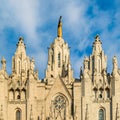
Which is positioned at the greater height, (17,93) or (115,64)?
(115,64)

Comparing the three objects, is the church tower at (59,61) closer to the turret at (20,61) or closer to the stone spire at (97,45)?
the turret at (20,61)

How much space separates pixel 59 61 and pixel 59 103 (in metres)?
6.43

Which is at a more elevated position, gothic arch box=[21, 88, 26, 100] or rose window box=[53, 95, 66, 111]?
gothic arch box=[21, 88, 26, 100]

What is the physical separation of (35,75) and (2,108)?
566cm

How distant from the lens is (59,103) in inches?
2601

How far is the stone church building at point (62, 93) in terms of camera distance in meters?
64.6

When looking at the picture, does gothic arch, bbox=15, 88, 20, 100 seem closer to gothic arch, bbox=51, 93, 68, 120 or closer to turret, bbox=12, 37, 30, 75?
turret, bbox=12, 37, 30, 75

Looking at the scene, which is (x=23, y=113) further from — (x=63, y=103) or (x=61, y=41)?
(x=61, y=41)

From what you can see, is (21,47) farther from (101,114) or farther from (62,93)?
(101,114)

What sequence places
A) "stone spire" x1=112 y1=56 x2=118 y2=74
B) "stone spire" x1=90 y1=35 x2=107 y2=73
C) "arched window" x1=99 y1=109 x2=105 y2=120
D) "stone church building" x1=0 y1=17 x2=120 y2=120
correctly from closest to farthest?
"stone church building" x1=0 y1=17 x2=120 y2=120 → "arched window" x1=99 y1=109 x2=105 y2=120 → "stone spire" x1=112 y1=56 x2=118 y2=74 → "stone spire" x1=90 y1=35 x2=107 y2=73

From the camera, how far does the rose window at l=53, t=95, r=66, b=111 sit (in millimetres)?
65812

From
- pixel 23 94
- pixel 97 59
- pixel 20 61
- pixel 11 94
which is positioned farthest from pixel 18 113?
pixel 97 59

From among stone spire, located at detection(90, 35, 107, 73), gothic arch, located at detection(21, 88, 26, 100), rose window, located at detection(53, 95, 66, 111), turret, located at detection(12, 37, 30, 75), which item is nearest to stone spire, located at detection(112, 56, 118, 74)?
stone spire, located at detection(90, 35, 107, 73)

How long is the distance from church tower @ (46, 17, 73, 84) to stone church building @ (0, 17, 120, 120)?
0.17m
